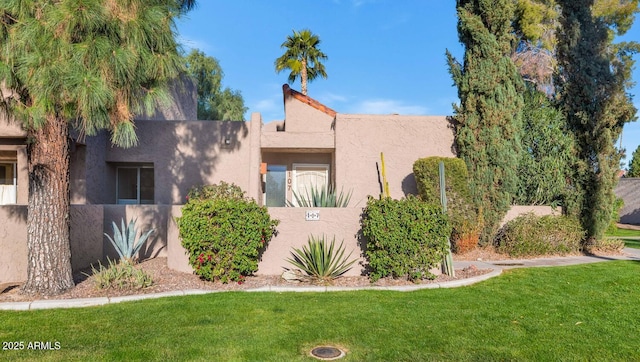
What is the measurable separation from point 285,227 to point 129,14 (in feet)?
15.5

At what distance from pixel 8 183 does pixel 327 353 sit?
1265 cm

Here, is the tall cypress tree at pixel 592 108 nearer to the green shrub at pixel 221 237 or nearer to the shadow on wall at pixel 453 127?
the shadow on wall at pixel 453 127

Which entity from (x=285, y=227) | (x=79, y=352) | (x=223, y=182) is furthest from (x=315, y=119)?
(x=79, y=352)

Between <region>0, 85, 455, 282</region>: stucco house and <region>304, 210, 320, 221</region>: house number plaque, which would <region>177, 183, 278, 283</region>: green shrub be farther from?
<region>0, 85, 455, 282</region>: stucco house

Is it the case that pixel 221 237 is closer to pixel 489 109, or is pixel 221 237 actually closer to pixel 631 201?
pixel 489 109

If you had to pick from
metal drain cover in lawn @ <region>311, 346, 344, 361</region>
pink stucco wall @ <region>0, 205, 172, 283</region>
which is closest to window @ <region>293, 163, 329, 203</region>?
pink stucco wall @ <region>0, 205, 172, 283</region>

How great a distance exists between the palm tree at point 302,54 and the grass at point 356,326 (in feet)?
64.9

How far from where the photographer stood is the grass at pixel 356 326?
4324 millimetres

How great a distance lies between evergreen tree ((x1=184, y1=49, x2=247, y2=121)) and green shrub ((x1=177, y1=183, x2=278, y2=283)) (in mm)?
25638

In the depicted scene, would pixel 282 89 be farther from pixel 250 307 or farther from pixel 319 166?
pixel 250 307

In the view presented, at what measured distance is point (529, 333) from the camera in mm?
4949

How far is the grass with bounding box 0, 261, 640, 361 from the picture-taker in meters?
4.32

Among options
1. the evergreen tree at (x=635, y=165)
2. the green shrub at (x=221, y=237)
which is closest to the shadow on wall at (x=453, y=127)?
the green shrub at (x=221, y=237)

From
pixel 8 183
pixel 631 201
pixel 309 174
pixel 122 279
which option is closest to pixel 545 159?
A: pixel 309 174
